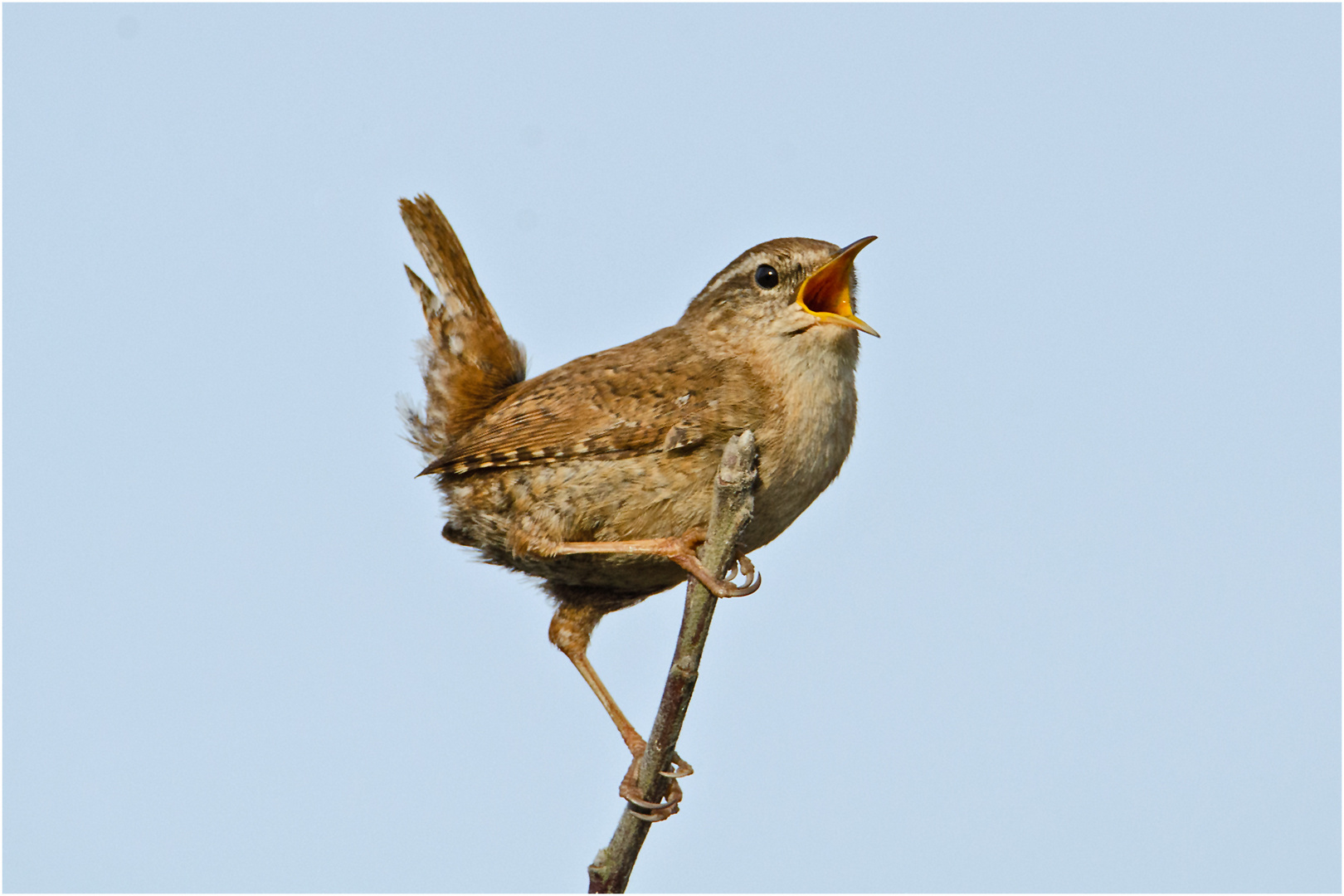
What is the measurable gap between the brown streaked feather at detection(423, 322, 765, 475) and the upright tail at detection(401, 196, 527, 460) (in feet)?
0.73

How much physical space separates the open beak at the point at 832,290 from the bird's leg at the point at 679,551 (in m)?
0.87

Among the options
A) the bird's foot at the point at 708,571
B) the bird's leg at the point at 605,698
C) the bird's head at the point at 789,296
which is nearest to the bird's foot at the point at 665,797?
the bird's leg at the point at 605,698

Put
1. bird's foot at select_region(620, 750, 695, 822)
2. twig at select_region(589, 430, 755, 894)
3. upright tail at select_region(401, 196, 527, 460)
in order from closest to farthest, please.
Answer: twig at select_region(589, 430, 755, 894), bird's foot at select_region(620, 750, 695, 822), upright tail at select_region(401, 196, 527, 460)

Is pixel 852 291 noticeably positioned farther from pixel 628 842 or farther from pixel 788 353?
pixel 628 842

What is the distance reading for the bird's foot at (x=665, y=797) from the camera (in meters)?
4.17

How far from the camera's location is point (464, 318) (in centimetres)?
517

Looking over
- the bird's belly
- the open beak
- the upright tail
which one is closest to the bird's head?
the open beak

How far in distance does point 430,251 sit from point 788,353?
1724 mm

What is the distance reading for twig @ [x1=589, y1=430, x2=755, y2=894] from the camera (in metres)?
3.64

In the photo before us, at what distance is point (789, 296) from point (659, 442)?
722 mm

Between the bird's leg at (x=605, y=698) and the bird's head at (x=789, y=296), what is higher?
the bird's head at (x=789, y=296)

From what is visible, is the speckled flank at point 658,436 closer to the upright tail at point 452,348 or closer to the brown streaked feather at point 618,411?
the brown streaked feather at point 618,411

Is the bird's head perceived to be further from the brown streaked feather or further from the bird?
the brown streaked feather

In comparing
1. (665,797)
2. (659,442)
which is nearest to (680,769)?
(665,797)
